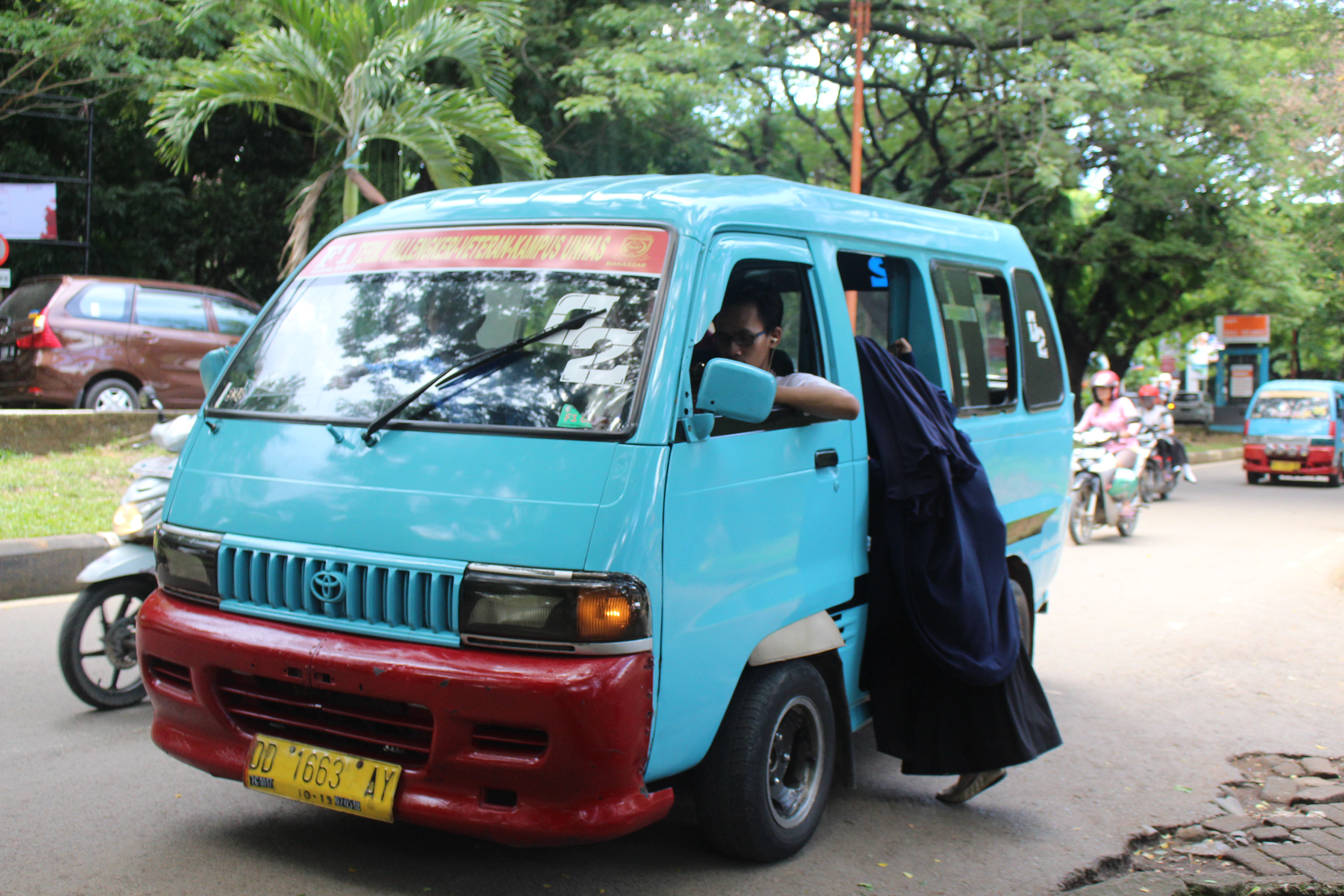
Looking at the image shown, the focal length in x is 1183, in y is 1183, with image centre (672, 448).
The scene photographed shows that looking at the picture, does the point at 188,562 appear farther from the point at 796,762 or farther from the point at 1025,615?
the point at 1025,615

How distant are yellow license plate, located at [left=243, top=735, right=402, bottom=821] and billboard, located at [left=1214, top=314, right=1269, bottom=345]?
3236 centimetres

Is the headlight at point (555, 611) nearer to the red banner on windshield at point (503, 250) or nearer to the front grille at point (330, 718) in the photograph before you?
the front grille at point (330, 718)

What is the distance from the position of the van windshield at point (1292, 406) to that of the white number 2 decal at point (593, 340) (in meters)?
20.0

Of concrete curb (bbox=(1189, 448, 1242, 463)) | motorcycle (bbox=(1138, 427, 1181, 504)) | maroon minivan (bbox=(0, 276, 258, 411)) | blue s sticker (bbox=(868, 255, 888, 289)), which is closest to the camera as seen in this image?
blue s sticker (bbox=(868, 255, 888, 289))

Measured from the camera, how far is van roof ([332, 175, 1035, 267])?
349 centimetres

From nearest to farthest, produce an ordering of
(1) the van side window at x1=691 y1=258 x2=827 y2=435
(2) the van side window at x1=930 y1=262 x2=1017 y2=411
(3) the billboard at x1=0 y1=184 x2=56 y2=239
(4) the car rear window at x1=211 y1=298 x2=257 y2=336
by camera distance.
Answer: (1) the van side window at x1=691 y1=258 x2=827 y2=435
(2) the van side window at x1=930 y1=262 x2=1017 y2=411
(4) the car rear window at x1=211 y1=298 x2=257 y2=336
(3) the billboard at x1=0 y1=184 x2=56 y2=239

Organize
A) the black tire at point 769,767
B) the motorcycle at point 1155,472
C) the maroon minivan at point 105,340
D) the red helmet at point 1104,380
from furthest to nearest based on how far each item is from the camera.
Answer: the motorcycle at point 1155,472, the red helmet at point 1104,380, the maroon minivan at point 105,340, the black tire at point 769,767

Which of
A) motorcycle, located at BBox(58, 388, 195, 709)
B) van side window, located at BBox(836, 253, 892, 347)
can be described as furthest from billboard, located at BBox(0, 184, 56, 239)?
van side window, located at BBox(836, 253, 892, 347)

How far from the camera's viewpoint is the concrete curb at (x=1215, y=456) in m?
25.8

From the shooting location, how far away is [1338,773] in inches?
190

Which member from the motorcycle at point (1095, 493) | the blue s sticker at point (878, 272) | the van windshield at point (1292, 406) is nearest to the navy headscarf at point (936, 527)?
the blue s sticker at point (878, 272)

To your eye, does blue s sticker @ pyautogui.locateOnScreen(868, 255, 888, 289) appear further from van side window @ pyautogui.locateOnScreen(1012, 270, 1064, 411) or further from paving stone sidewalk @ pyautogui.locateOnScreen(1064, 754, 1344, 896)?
paving stone sidewalk @ pyautogui.locateOnScreen(1064, 754, 1344, 896)

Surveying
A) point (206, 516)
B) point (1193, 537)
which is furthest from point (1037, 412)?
point (1193, 537)

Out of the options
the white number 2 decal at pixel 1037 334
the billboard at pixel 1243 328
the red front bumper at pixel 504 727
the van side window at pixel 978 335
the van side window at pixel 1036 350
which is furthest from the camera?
the billboard at pixel 1243 328
